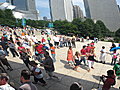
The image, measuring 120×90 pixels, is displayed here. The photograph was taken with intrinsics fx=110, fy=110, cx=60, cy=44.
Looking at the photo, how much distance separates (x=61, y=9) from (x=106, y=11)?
4359 centimetres

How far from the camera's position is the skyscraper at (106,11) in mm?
87500

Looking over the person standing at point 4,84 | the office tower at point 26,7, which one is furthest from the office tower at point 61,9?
the person standing at point 4,84

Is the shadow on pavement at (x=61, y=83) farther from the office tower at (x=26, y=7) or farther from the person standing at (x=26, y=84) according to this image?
the office tower at (x=26, y=7)

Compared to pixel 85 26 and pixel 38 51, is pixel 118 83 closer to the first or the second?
pixel 38 51

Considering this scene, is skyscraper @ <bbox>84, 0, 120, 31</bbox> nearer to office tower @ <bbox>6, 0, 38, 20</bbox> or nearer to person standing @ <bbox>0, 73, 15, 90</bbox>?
office tower @ <bbox>6, 0, 38, 20</bbox>

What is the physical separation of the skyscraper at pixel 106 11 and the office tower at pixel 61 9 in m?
21.9

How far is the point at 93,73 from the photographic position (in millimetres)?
6145

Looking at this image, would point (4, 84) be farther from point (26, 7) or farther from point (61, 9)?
point (26, 7)

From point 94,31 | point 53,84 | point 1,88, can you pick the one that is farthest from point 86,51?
point 94,31

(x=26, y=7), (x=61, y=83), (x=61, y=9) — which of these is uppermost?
(x=26, y=7)

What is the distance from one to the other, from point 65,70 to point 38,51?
210 centimetres

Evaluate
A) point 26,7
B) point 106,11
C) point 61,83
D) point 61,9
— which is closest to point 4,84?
point 61,83

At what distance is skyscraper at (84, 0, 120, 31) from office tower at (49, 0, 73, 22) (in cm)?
2188

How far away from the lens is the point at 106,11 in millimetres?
91312
